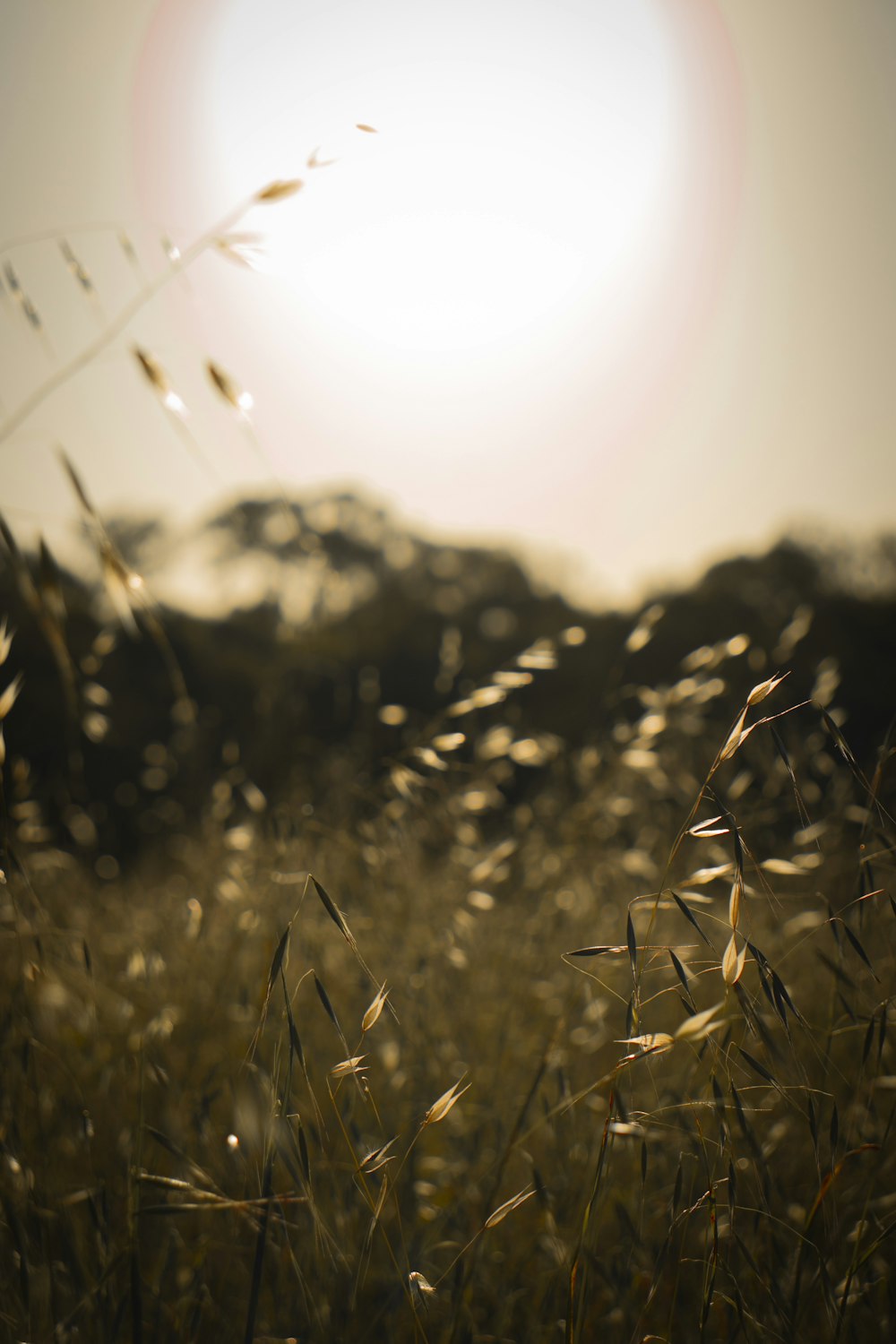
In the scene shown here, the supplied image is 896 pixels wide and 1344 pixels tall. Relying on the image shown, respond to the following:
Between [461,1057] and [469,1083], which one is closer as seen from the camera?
[469,1083]

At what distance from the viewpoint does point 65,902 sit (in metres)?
2.68

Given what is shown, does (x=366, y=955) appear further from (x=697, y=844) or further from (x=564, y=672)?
(x=564, y=672)

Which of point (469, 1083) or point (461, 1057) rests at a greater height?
point (469, 1083)

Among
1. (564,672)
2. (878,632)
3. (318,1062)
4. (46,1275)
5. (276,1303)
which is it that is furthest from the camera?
(564,672)

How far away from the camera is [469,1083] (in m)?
1.25

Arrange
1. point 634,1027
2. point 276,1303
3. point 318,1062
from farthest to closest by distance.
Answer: point 318,1062
point 276,1303
point 634,1027

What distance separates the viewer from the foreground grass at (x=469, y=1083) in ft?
2.51

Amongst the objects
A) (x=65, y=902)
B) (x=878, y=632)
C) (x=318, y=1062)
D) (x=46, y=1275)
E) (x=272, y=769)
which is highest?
(x=46, y=1275)

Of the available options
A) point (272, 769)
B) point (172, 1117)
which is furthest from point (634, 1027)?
point (272, 769)

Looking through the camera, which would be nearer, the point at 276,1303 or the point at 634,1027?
the point at 634,1027

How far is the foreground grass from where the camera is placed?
2.51 ft

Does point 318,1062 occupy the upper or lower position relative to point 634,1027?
lower

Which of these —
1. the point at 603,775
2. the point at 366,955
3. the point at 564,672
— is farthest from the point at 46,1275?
the point at 564,672

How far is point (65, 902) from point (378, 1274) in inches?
74.0
